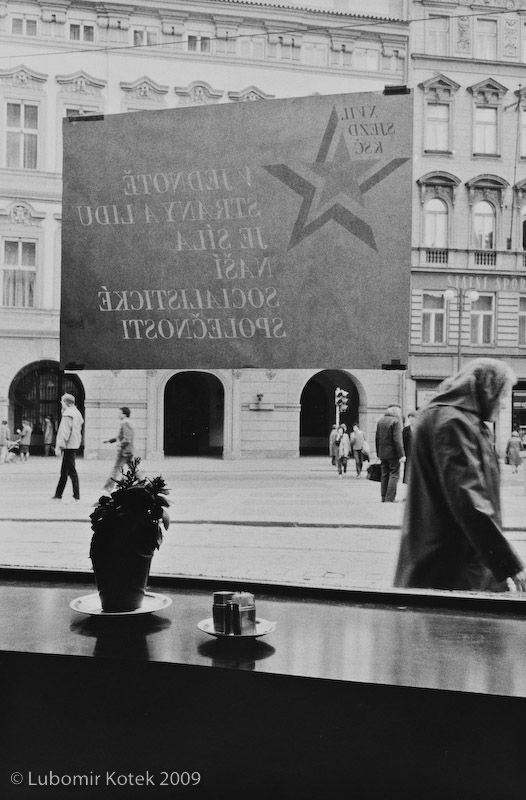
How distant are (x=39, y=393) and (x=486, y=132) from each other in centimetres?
154

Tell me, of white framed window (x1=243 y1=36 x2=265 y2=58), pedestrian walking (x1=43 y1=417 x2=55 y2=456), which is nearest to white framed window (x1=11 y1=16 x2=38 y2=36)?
white framed window (x1=243 y1=36 x2=265 y2=58)

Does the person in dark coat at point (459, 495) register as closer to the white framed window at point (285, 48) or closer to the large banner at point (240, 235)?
the large banner at point (240, 235)

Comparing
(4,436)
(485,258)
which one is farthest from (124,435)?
(485,258)

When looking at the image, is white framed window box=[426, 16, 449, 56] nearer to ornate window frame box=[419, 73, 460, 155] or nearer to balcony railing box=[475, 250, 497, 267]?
ornate window frame box=[419, 73, 460, 155]

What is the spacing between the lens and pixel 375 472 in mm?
6172

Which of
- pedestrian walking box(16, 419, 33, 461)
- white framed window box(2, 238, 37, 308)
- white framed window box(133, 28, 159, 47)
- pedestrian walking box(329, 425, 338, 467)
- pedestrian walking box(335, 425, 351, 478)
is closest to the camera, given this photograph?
white framed window box(133, 28, 159, 47)

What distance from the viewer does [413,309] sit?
4.44 ft

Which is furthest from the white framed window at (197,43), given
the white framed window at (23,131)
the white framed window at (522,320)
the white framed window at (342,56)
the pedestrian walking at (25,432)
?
the pedestrian walking at (25,432)

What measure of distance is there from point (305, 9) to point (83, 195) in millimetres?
862

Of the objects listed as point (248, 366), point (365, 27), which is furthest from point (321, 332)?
point (365, 27)

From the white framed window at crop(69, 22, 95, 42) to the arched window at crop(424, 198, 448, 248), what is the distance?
0.96 meters

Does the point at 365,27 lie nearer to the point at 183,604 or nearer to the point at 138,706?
the point at 183,604

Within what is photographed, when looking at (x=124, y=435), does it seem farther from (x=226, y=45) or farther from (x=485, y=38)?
(x=485, y=38)

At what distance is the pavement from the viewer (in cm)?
279
